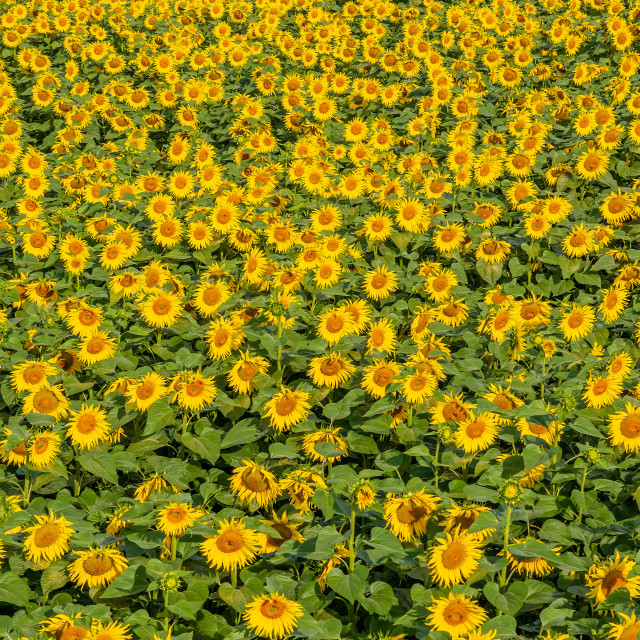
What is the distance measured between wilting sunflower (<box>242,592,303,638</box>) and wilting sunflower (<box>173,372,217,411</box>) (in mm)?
1712

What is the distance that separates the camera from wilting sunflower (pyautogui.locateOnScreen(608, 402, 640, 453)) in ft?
14.0

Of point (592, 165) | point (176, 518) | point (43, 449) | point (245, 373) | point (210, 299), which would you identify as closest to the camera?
point (176, 518)

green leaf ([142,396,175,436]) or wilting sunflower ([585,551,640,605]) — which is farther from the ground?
green leaf ([142,396,175,436])

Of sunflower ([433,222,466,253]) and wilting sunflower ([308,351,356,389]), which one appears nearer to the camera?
wilting sunflower ([308,351,356,389])

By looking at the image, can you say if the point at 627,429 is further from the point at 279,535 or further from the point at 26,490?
the point at 26,490

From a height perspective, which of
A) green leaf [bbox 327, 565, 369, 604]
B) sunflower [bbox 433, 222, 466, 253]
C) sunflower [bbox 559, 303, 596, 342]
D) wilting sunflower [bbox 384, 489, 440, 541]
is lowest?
green leaf [bbox 327, 565, 369, 604]

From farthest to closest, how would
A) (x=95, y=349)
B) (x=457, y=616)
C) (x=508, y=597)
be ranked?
1. (x=95, y=349)
2. (x=508, y=597)
3. (x=457, y=616)

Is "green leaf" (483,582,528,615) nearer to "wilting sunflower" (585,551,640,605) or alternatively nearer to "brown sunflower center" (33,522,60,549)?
"wilting sunflower" (585,551,640,605)

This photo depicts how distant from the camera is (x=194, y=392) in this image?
477 centimetres

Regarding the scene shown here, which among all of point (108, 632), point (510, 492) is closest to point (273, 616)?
point (108, 632)

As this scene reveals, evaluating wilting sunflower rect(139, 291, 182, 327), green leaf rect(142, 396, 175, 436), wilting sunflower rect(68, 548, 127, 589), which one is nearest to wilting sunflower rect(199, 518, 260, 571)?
wilting sunflower rect(68, 548, 127, 589)

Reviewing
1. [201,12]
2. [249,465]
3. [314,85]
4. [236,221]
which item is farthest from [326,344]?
[201,12]

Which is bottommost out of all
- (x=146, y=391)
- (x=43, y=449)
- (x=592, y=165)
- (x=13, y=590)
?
(x=13, y=590)

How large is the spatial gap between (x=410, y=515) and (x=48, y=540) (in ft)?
6.89
